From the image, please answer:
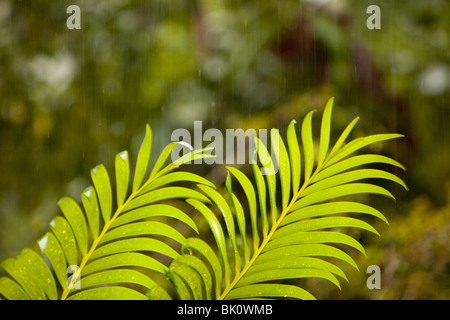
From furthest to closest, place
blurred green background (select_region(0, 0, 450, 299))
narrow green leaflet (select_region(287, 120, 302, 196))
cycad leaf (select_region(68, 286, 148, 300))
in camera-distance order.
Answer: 1. blurred green background (select_region(0, 0, 450, 299))
2. narrow green leaflet (select_region(287, 120, 302, 196))
3. cycad leaf (select_region(68, 286, 148, 300))

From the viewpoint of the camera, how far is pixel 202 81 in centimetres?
177

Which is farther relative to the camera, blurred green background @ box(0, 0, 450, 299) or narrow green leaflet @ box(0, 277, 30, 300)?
blurred green background @ box(0, 0, 450, 299)

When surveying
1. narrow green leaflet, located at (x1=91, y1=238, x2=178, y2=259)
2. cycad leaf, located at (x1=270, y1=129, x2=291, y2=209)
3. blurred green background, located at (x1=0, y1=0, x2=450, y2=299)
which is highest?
blurred green background, located at (x1=0, y1=0, x2=450, y2=299)

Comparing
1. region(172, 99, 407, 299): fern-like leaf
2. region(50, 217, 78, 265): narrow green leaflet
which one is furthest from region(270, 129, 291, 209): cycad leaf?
region(50, 217, 78, 265): narrow green leaflet

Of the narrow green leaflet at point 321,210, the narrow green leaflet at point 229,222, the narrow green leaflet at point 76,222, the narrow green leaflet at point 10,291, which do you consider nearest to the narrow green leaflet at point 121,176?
the narrow green leaflet at point 76,222

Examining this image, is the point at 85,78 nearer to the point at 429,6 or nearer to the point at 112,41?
the point at 112,41

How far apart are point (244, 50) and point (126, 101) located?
55 centimetres

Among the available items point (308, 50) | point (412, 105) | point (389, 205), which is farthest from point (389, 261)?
point (308, 50)

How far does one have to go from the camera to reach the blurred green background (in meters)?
1.69

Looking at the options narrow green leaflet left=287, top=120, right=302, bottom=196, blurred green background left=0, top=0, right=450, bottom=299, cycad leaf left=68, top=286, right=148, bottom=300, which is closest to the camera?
cycad leaf left=68, top=286, right=148, bottom=300

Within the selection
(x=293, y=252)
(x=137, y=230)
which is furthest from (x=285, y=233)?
(x=137, y=230)

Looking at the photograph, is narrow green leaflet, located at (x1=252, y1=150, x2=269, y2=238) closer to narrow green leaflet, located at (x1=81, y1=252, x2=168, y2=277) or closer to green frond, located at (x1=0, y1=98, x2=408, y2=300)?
green frond, located at (x1=0, y1=98, x2=408, y2=300)

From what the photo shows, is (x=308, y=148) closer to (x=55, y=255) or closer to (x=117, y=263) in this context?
(x=117, y=263)

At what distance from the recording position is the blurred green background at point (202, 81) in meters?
1.69
